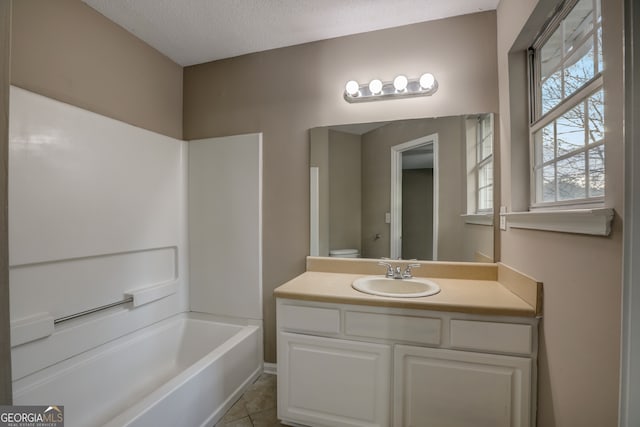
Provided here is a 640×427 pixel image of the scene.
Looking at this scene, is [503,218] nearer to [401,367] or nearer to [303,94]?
[401,367]

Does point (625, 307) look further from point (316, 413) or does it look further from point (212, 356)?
point (212, 356)

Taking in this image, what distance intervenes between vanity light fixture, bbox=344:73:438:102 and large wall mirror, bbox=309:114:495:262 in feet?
0.60

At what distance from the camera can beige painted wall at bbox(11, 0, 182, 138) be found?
1.34 m

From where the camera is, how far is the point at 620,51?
690 millimetres

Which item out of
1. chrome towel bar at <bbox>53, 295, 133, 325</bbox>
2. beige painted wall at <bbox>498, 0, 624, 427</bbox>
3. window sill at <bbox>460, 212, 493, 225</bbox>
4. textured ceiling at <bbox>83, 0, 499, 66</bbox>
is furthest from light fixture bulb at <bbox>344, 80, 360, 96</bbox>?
chrome towel bar at <bbox>53, 295, 133, 325</bbox>

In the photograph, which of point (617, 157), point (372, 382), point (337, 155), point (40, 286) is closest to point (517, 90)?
point (617, 157)

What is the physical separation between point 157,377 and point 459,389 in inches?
75.8

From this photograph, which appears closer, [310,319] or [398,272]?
[310,319]

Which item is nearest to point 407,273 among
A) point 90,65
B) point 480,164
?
point 480,164

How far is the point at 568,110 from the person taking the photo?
1.06 meters

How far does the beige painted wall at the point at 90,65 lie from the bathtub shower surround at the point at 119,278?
0.46 ft

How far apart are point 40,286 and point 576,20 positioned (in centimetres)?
266

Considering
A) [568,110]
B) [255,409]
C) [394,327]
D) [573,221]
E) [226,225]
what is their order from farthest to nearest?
[226,225] < [255,409] < [394,327] < [568,110] < [573,221]

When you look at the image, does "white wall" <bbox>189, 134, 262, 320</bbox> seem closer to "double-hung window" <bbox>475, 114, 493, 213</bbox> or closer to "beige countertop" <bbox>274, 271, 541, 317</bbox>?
"beige countertop" <bbox>274, 271, 541, 317</bbox>
